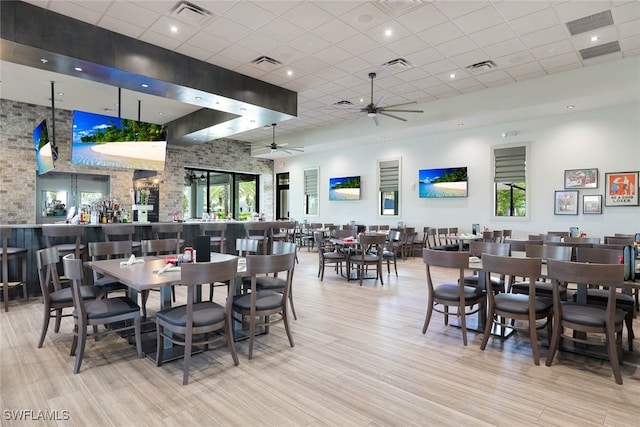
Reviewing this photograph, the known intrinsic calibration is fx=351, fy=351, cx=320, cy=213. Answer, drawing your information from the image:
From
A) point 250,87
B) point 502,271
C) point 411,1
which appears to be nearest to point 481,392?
point 502,271

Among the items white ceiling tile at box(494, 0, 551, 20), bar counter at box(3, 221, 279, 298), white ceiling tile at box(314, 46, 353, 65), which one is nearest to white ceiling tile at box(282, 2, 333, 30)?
white ceiling tile at box(314, 46, 353, 65)

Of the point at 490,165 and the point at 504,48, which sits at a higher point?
the point at 504,48

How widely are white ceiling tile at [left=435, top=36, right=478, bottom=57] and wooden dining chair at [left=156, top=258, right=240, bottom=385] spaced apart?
5.08 meters

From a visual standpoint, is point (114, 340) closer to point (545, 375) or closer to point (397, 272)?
point (545, 375)

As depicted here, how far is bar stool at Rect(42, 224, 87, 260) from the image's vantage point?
16.8 ft

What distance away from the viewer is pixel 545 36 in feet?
18.2

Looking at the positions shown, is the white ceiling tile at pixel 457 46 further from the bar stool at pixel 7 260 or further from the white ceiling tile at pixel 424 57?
the bar stool at pixel 7 260

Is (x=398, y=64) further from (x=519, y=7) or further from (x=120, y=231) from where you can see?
(x=120, y=231)

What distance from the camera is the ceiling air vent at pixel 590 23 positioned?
16.3ft

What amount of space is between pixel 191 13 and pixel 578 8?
206 inches

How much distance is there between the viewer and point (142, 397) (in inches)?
100.0

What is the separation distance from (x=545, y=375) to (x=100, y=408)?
340cm

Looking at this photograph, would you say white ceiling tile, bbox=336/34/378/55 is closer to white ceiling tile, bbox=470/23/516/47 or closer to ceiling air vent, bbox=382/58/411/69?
ceiling air vent, bbox=382/58/411/69

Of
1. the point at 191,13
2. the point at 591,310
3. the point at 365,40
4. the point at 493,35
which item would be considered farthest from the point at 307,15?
the point at 591,310
